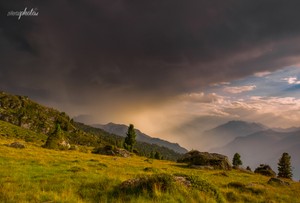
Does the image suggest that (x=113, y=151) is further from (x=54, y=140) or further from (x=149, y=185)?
(x=149, y=185)

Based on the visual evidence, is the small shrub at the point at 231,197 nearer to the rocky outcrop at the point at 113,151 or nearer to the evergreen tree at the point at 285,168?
the rocky outcrop at the point at 113,151

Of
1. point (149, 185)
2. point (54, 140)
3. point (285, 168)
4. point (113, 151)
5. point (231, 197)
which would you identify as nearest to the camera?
point (149, 185)

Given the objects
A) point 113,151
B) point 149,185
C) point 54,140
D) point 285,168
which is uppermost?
point 285,168

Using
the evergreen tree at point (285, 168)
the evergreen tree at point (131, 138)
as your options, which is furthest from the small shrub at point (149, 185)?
the evergreen tree at point (131, 138)

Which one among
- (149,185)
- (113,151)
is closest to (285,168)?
(113,151)

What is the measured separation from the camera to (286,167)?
318ft

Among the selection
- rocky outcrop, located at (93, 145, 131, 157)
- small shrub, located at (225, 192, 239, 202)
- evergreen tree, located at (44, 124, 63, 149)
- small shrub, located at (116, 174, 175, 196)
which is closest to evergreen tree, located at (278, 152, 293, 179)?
rocky outcrop, located at (93, 145, 131, 157)

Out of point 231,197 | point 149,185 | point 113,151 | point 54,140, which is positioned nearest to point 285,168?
point 113,151

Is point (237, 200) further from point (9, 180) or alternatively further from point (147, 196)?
point (9, 180)

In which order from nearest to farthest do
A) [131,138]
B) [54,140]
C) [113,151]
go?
[54,140] < [113,151] < [131,138]

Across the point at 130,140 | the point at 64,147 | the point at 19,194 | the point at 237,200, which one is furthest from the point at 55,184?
the point at 130,140

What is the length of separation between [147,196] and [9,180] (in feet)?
31.7

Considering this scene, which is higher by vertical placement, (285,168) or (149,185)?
(285,168)

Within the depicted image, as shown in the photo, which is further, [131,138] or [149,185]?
[131,138]
